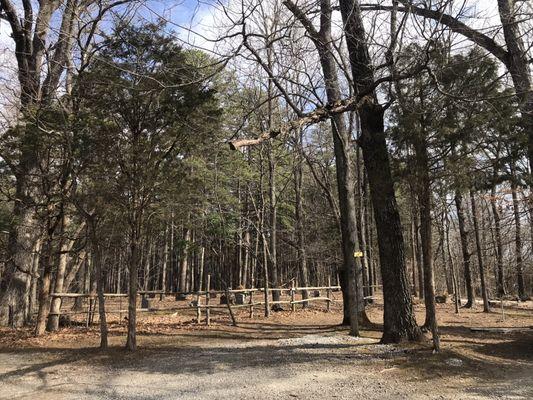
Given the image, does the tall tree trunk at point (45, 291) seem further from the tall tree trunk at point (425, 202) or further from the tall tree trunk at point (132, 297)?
the tall tree trunk at point (425, 202)

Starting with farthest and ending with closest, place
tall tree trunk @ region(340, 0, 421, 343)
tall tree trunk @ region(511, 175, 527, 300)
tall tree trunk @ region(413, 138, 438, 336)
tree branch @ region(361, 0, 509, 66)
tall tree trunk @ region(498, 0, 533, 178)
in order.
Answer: tall tree trunk @ region(511, 175, 527, 300) → tall tree trunk @ region(498, 0, 533, 178) → tall tree trunk @ region(340, 0, 421, 343) → tall tree trunk @ region(413, 138, 438, 336) → tree branch @ region(361, 0, 509, 66)

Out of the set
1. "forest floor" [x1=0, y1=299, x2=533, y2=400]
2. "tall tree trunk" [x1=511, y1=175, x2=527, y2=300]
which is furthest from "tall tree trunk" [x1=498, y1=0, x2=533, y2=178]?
"forest floor" [x1=0, y1=299, x2=533, y2=400]

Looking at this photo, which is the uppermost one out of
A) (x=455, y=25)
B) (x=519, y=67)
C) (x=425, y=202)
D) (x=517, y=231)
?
(x=519, y=67)

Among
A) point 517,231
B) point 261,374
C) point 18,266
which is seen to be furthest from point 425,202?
point 18,266

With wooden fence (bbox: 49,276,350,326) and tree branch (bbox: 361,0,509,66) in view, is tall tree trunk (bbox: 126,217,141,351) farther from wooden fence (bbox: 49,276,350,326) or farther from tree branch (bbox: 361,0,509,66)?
tree branch (bbox: 361,0,509,66)

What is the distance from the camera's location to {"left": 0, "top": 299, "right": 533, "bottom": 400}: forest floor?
6.22 meters

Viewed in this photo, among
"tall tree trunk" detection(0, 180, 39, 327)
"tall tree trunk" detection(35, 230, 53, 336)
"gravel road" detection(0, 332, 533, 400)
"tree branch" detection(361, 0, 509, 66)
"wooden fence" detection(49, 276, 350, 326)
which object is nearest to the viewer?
"gravel road" detection(0, 332, 533, 400)

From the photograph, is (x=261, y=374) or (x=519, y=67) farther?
(x=519, y=67)

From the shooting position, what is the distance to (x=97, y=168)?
953 cm

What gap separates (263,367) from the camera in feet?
24.7

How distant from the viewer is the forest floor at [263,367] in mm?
6219

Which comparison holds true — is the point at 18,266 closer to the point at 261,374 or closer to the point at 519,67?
the point at 261,374

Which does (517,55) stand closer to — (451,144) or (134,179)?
(451,144)

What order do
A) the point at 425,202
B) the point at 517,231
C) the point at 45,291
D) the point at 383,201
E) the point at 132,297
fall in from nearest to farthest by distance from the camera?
the point at 425,202, the point at 383,201, the point at 132,297, the point at 45,291, the point at 517,231
